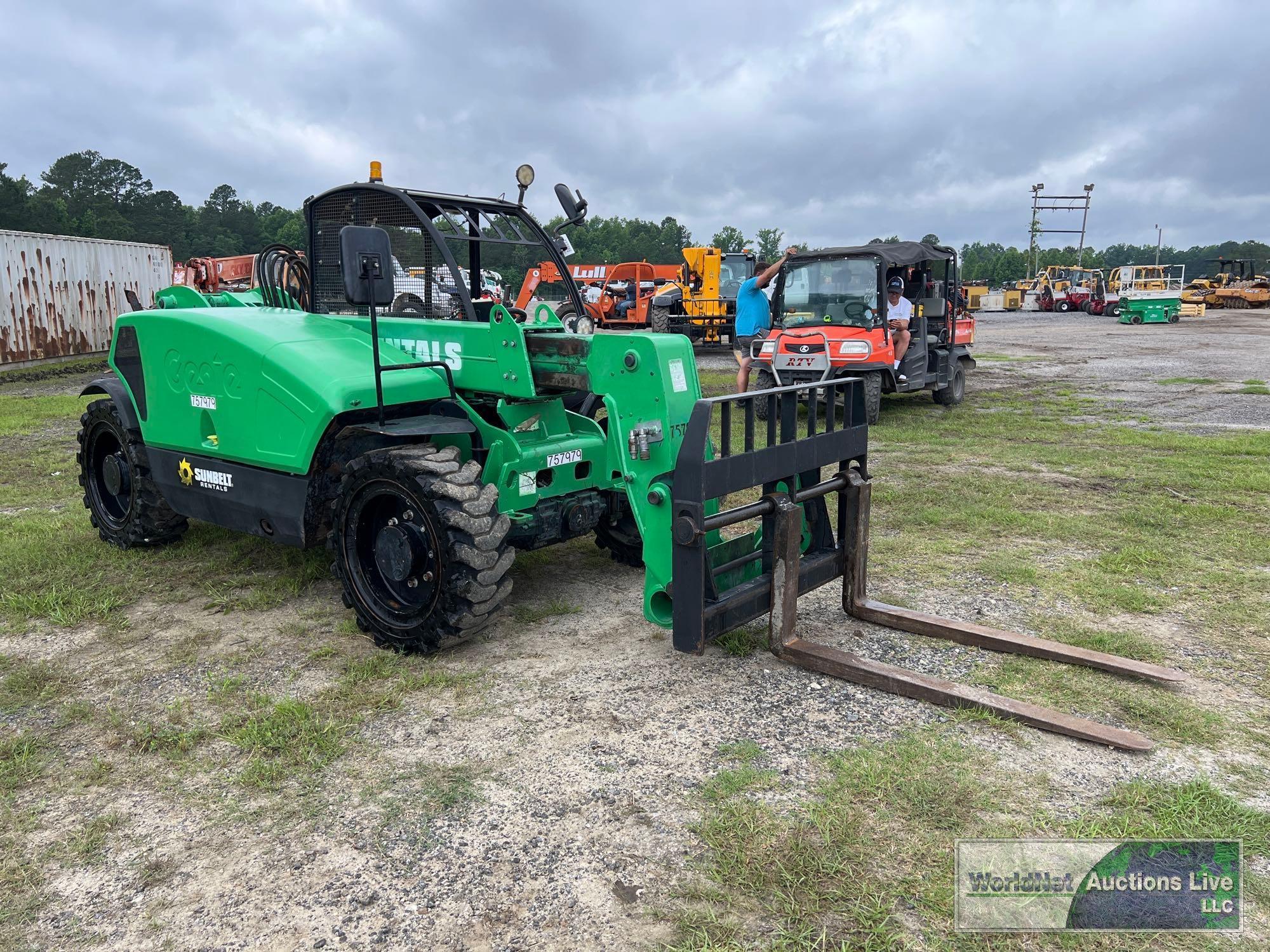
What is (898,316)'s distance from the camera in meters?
11.7

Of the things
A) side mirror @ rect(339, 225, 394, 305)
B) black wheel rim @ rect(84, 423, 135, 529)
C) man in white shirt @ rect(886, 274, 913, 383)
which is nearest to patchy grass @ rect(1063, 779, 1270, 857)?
side mirror @ rect(339, 225, 394, 305)

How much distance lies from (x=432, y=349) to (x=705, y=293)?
1978cm

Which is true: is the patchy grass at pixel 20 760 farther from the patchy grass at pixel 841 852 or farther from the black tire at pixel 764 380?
the black tire at pixel 764 380

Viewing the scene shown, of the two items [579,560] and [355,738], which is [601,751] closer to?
[355,738]

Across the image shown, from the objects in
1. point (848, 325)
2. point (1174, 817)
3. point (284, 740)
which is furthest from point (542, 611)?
point (848, 325)

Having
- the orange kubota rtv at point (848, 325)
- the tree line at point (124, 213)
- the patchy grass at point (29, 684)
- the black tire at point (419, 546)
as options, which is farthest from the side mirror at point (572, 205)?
the tree line at point (124, 213)

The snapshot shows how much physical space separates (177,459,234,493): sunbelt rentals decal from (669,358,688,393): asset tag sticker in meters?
2.61

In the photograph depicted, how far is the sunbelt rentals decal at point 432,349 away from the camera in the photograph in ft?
16.2

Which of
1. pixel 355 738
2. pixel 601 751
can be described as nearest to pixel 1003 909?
pixel 601 751

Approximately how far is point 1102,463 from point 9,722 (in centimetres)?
885

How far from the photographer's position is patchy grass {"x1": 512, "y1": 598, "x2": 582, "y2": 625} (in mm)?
5016

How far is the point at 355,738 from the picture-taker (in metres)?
3.70

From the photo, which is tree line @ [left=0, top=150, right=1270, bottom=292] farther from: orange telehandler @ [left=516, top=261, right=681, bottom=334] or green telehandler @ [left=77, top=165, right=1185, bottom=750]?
green telehandler @ [left=77, top=165, right=1185, bottom=750]

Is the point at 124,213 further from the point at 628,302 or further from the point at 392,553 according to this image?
the point at 392,553
